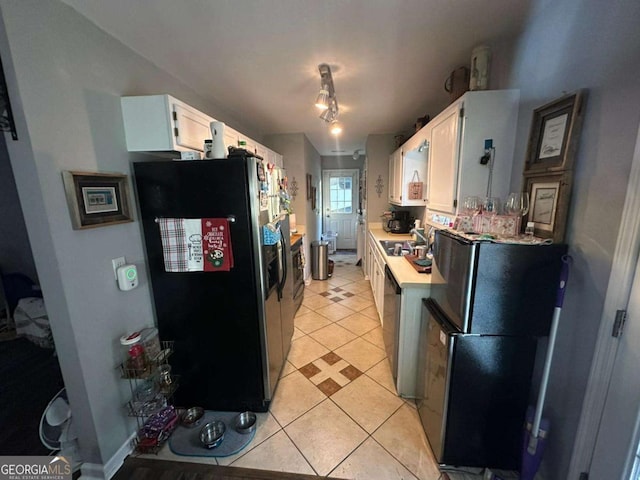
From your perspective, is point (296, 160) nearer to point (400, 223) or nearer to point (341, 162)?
point (400, 223)

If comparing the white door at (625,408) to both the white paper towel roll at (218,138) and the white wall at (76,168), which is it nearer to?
the white paper towel roll at (218,138)

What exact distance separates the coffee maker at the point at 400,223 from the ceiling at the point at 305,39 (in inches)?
66.2

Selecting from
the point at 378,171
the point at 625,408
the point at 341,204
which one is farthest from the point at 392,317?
the point at 341,204

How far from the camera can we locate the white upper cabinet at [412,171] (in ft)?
8.95

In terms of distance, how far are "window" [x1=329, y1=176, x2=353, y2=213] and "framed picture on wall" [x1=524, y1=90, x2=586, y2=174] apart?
5.54 m

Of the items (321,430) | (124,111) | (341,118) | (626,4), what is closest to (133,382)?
(321,430)

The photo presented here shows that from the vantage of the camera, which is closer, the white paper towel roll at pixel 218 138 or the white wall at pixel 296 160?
the white paper towel roll at pixel 218 138

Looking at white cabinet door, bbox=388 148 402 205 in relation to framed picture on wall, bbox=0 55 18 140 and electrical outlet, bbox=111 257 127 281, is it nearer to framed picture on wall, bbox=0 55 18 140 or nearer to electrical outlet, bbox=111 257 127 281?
electrical outlet, bbox=111 257 127 281

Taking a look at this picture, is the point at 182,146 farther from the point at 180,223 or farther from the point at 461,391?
the point at 461,391

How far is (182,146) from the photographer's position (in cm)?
Result: 166

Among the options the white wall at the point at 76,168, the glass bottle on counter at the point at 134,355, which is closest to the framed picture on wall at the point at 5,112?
the white wall at the point at 76,168

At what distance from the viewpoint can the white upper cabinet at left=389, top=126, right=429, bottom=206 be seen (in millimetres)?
2727

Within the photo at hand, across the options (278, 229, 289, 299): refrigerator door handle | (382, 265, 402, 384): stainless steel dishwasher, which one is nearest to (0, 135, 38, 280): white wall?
(278, 229, 289, 299): refrigerator door handle

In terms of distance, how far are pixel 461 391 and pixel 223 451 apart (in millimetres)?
1487
